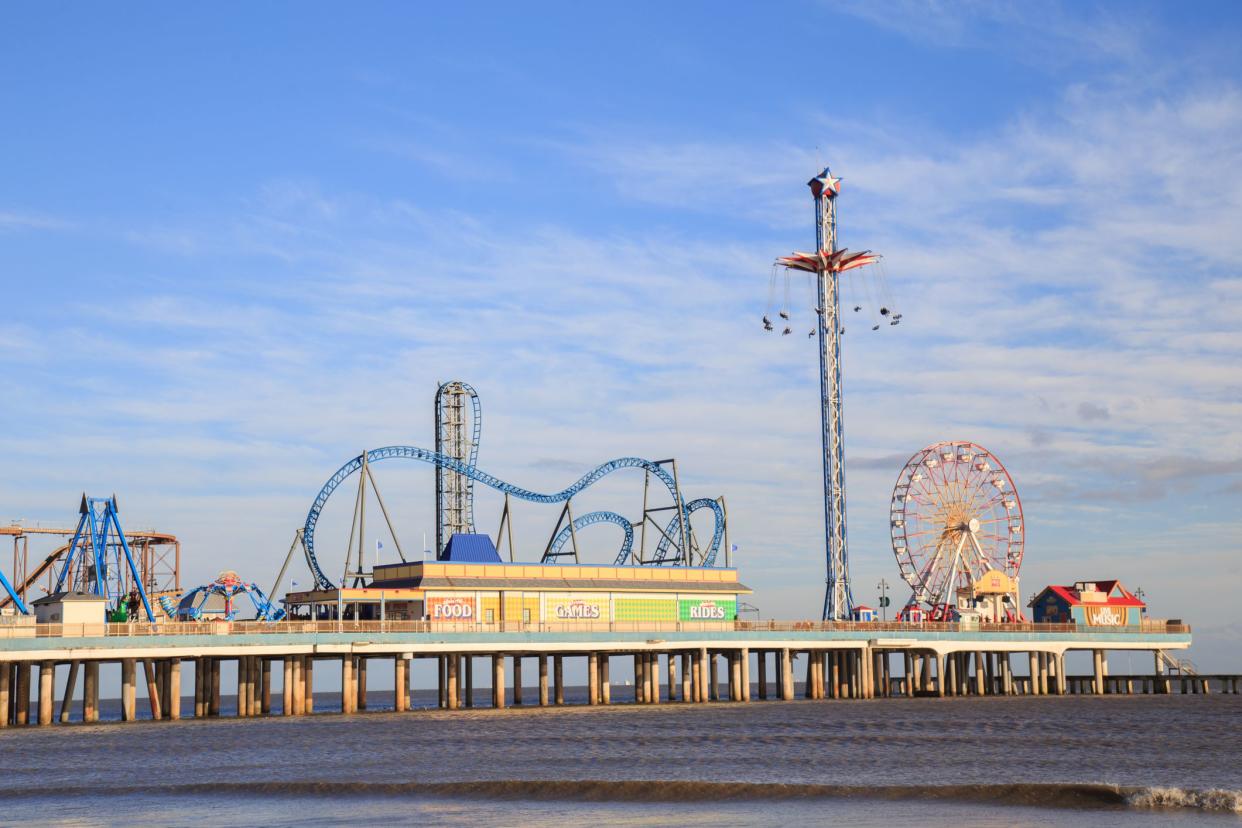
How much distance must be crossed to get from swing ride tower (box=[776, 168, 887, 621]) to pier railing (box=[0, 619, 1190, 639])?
9.63 meters

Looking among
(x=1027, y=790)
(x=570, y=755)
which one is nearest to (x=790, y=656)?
→ (x=570, y=755)

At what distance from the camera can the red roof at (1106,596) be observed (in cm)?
10162

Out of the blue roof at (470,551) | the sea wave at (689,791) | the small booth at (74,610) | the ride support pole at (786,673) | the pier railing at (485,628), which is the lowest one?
the ride support pole at (786,673)

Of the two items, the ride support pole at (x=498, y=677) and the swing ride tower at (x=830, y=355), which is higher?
the swing ride tower at (x=830, y=355)

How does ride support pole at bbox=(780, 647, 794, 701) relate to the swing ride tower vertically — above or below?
below

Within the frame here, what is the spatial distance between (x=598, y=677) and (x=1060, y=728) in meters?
24.7

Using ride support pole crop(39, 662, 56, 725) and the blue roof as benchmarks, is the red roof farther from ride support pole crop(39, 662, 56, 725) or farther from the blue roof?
ride support pole crop(39, 662, 56, 725)

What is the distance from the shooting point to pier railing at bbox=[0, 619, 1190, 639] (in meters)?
59.9

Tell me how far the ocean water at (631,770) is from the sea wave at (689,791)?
77mm

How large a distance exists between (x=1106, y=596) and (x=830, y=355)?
80.9 ft

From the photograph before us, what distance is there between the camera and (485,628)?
71.4 metres

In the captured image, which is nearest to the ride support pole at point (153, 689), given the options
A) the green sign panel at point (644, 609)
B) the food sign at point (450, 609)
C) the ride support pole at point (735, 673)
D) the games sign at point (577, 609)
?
the food sign at point (450, 609)

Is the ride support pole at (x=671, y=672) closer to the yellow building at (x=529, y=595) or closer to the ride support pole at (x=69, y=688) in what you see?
the yellow building at (x=529, y=595)

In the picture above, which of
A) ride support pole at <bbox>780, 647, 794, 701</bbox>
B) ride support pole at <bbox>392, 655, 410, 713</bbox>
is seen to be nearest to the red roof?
ride support pole at <bbox>780, 647, 794, 701</bbox>
